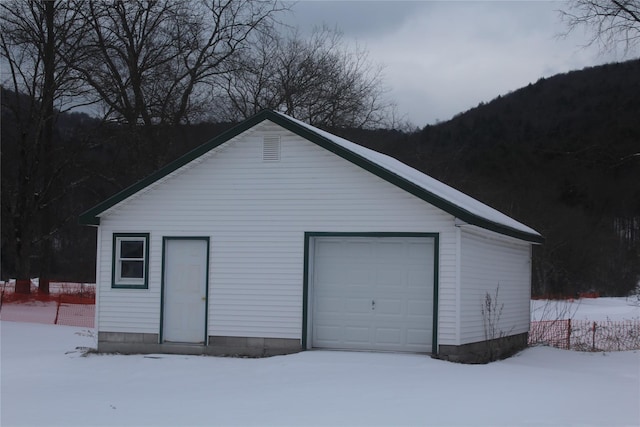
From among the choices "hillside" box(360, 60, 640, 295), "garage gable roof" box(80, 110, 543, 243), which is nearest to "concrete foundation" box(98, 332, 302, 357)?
"garage gable roof" box(80, 110, 543, 243)

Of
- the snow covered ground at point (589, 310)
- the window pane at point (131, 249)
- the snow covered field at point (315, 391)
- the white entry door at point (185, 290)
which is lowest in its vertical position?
the snow covered ground at point (589, 310)

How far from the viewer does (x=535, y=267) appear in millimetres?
52188

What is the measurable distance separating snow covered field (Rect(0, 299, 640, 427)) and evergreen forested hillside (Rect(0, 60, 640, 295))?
13563mm

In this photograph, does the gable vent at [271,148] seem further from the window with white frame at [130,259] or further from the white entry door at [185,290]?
the window with white frame at [130,259]

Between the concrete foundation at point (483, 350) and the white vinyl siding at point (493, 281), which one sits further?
the white vinyl siding at point (493, 281)

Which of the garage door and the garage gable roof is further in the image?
the garage door

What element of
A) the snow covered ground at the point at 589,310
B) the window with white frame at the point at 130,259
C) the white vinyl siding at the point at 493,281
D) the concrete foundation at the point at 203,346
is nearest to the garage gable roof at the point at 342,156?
the white vinyl siding at the point at 493,281

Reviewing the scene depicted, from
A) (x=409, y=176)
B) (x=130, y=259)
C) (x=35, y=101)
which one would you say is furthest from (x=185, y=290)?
(x=35, y=101)

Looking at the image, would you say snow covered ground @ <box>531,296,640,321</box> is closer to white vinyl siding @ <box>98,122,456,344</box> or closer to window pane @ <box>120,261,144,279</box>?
white vinyl siding @ <box>98,122,456,344</box>

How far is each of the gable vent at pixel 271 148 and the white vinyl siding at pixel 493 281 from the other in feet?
13.5

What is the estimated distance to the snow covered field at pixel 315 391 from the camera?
10.1 m

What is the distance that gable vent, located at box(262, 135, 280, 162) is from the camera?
51.4ft

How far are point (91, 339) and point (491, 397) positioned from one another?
12.6 meters

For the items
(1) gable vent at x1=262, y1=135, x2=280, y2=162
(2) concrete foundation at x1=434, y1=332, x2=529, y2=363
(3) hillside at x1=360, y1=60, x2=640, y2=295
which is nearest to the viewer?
(2) concrete foundation at x1=434, y1=332, x2=529, y2=363
